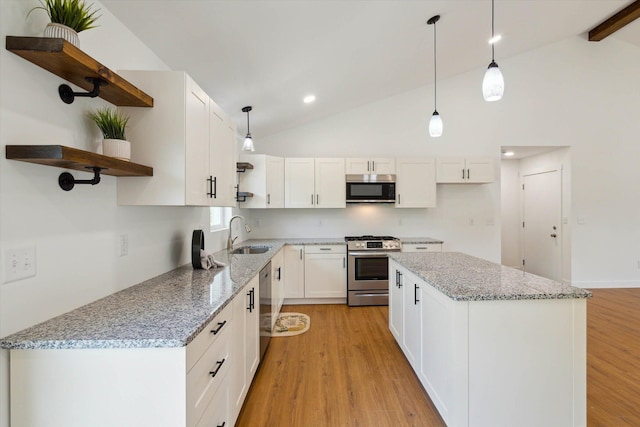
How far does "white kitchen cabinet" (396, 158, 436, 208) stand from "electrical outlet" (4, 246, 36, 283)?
3.85 m

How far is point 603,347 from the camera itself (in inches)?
102

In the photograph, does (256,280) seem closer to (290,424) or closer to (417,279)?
(290,424)

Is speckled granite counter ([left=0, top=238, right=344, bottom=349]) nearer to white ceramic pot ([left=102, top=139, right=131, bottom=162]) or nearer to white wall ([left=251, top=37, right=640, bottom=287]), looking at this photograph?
white ceramic pot ([left=102, top=139, right=131, bottom=162])

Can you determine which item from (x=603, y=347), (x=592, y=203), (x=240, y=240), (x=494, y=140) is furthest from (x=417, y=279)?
(x=592, y=203)

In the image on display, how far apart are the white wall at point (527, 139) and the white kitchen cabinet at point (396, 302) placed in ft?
6.16

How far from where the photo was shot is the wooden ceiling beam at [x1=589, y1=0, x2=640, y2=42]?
11.8 feet

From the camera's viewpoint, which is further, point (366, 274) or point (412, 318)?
point (366, 274)

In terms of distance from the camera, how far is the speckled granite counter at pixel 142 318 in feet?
3.13

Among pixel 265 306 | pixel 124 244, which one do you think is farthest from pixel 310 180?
pixel 124 244

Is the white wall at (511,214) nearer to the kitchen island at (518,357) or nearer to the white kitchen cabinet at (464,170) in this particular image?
the white kitchen cabinet at (464,170)

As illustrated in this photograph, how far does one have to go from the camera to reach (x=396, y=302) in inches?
102

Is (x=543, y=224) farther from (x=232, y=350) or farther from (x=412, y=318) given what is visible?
(x=232, y=350)

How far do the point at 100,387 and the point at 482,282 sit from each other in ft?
6.32

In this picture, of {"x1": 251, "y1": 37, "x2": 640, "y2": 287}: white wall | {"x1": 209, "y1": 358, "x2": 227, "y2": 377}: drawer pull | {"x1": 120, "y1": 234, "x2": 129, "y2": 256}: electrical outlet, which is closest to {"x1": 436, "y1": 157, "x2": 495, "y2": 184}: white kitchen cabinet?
{"x1": 251, "y1": 37, "x2": 640, "y2": 287}: white wall
